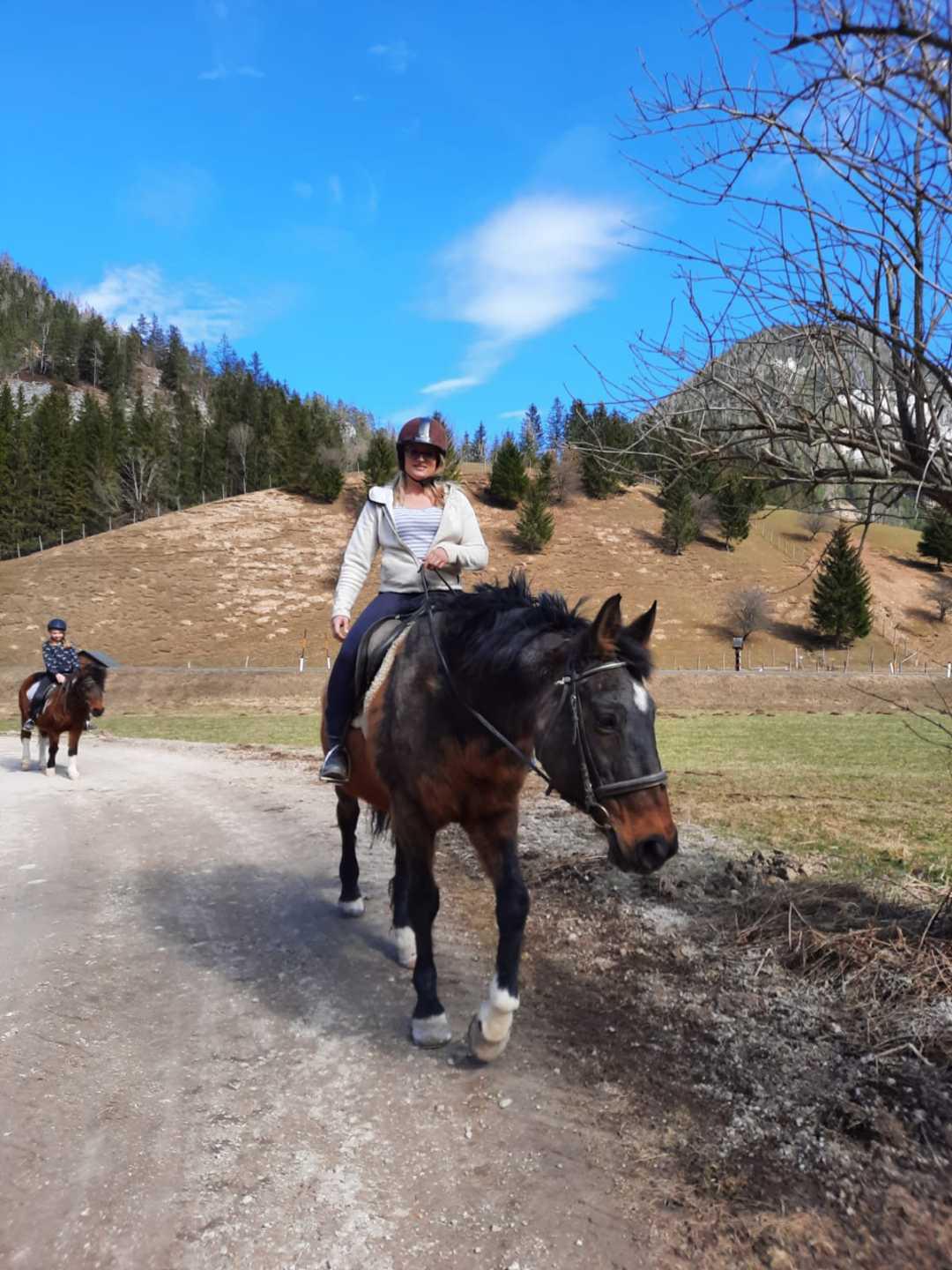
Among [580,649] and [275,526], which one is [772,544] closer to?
[275,526]

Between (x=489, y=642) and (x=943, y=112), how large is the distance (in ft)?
10.3

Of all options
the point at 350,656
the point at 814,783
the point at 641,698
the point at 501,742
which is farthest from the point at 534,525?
the point at 641,698

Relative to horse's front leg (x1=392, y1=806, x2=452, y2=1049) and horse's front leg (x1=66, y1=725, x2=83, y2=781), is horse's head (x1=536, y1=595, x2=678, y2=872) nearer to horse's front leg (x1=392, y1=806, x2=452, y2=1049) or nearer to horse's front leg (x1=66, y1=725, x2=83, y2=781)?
horse's front leg (x1=392, y1=806, x2=452, y2=1049)

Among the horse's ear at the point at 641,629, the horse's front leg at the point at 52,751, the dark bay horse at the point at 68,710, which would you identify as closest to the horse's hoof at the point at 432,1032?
the horse's ear at the point at 641,629

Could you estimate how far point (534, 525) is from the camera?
65.6 meters

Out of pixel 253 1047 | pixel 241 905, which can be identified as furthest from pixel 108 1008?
pixel 241 905

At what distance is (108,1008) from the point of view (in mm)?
4398

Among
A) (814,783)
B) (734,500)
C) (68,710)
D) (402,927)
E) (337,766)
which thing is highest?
(734,500)

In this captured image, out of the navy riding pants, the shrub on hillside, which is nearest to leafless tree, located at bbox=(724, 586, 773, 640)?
the shrub on hillside

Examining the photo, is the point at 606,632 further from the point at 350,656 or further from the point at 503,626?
the point at 350,656

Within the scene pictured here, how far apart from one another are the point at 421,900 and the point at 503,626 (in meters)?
1.66

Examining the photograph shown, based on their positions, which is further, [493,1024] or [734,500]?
[734,500]

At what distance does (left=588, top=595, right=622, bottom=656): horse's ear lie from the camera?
338 centimetres

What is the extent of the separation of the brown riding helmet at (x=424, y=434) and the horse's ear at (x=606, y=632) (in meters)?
2.24
